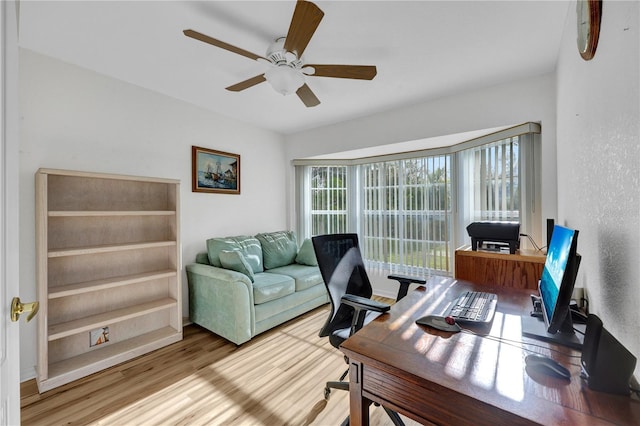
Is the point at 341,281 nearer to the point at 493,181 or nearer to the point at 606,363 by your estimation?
the point at 606,363

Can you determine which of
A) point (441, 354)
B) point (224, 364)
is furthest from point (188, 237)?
point (441, 354)

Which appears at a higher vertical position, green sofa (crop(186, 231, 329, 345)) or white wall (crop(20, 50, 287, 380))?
white wall (crop(20, 50, 287, 380))

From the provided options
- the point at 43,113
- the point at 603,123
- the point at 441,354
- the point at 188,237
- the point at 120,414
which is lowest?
the point at 120,414

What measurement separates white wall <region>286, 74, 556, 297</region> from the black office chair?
5.69 ft

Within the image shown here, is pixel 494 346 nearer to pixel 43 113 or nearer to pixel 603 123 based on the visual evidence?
pixel 603 123

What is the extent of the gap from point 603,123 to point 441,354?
42.7 inches

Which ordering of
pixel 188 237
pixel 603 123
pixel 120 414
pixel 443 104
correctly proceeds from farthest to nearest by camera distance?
pixel 188 237 → pixel 443 104 → pixel 120 414 → pixel 603 123

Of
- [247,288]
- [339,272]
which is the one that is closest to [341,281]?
[339,272]

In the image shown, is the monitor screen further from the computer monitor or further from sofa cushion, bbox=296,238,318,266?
sofa cushion, bbox=296,238,318,266

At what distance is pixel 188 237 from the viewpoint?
10.4 feet

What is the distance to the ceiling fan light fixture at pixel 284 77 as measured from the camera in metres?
1.84

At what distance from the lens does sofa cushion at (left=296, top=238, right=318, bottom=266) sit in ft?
12.2

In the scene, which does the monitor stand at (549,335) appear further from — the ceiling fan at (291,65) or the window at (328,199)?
the window at (328,199)

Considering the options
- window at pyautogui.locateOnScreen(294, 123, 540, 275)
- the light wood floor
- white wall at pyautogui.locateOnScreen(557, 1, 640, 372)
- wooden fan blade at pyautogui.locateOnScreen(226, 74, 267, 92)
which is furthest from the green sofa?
white wall at pyautogui.locateOnScreen(557, 1, 640, 372)
